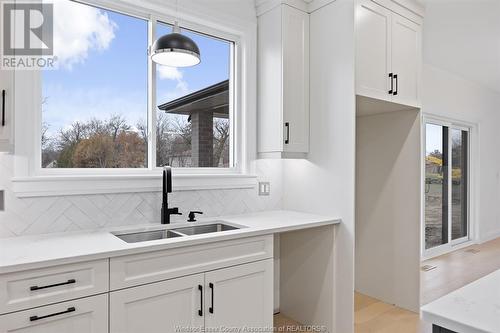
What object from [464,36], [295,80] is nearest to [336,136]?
[295,80]

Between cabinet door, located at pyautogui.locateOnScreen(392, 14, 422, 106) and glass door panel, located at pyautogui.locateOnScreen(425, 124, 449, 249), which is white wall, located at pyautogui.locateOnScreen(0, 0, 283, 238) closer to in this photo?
cabinet door, located at pyautogui.locateOnScreen(392, 14, 422, 106)

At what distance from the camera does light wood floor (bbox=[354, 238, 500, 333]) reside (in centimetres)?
275

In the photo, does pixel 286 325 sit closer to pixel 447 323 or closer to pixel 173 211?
pixel 173 211

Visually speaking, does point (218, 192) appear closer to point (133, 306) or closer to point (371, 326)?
point (133, 306)

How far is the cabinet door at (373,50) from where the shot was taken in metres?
2.55

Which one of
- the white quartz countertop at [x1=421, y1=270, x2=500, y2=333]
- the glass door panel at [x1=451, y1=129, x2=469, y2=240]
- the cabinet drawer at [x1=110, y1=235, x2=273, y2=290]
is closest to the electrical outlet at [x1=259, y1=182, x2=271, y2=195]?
the cabinet drawer at [x1=110, y1=235, x2=273, y2=290]

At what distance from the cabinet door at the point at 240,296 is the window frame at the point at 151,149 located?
2.58 ft

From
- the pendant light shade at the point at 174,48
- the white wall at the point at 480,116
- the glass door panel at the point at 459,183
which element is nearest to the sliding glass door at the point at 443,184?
the glass door panel at the point at 459,183

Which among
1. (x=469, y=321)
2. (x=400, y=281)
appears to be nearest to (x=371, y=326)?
(x=400, y=281)

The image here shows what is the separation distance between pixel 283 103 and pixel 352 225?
3.57ft

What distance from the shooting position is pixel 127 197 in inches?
90.4

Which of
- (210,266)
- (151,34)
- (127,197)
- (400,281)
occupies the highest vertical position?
(151,34)

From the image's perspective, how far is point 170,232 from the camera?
89.1 inches

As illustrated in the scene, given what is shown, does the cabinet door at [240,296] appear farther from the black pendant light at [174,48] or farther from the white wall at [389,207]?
the white wall at [389,207]
